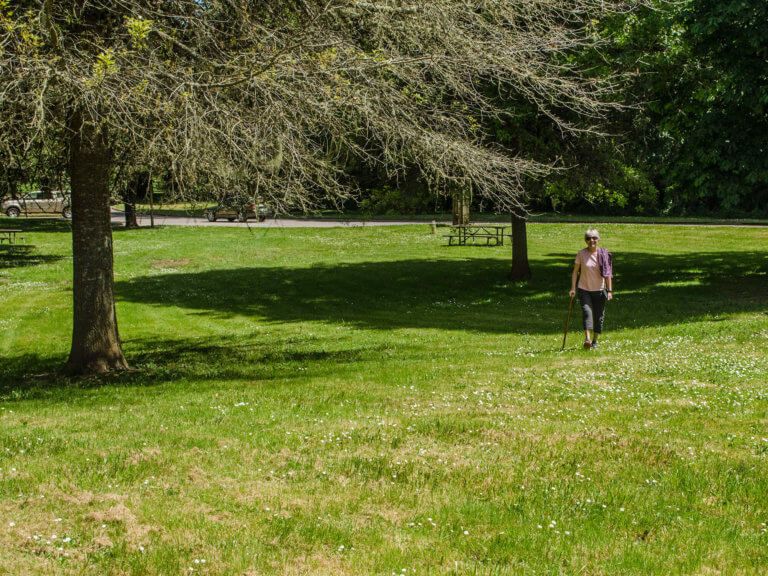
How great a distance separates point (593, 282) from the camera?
14.0 m

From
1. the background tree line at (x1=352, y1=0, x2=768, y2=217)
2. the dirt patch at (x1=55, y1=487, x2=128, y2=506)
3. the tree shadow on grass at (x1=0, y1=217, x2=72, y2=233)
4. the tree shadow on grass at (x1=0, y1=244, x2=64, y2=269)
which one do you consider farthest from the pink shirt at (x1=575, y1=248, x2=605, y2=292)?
the tree shadow on grass at (x1=0, y1=217, x2=72, y2=233)

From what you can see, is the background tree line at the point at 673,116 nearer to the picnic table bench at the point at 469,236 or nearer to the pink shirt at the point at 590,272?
the pink shirt at the point at 590,272

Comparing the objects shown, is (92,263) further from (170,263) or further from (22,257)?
(22,257)

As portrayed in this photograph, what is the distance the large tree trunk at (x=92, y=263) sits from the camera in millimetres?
11984

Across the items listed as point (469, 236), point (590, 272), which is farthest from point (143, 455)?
point (469, 236)

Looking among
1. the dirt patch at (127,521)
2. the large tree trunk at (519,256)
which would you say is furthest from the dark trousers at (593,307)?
the large tree trunk at (519,256)

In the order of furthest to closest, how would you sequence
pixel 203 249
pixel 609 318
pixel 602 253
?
pixel 203 249 < pixel 609 318 < pixel 602 253

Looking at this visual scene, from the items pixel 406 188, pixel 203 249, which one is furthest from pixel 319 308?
pixel 203 249

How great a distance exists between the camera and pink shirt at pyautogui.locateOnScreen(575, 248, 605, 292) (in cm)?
1392

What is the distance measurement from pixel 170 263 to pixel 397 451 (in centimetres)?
2718

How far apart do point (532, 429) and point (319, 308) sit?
15518 millimetres

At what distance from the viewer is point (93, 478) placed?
6.24 meters

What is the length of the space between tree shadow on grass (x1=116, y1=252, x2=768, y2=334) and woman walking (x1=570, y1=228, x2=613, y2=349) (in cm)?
348

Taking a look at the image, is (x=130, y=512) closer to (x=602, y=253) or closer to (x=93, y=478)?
(x=93, y=478)
